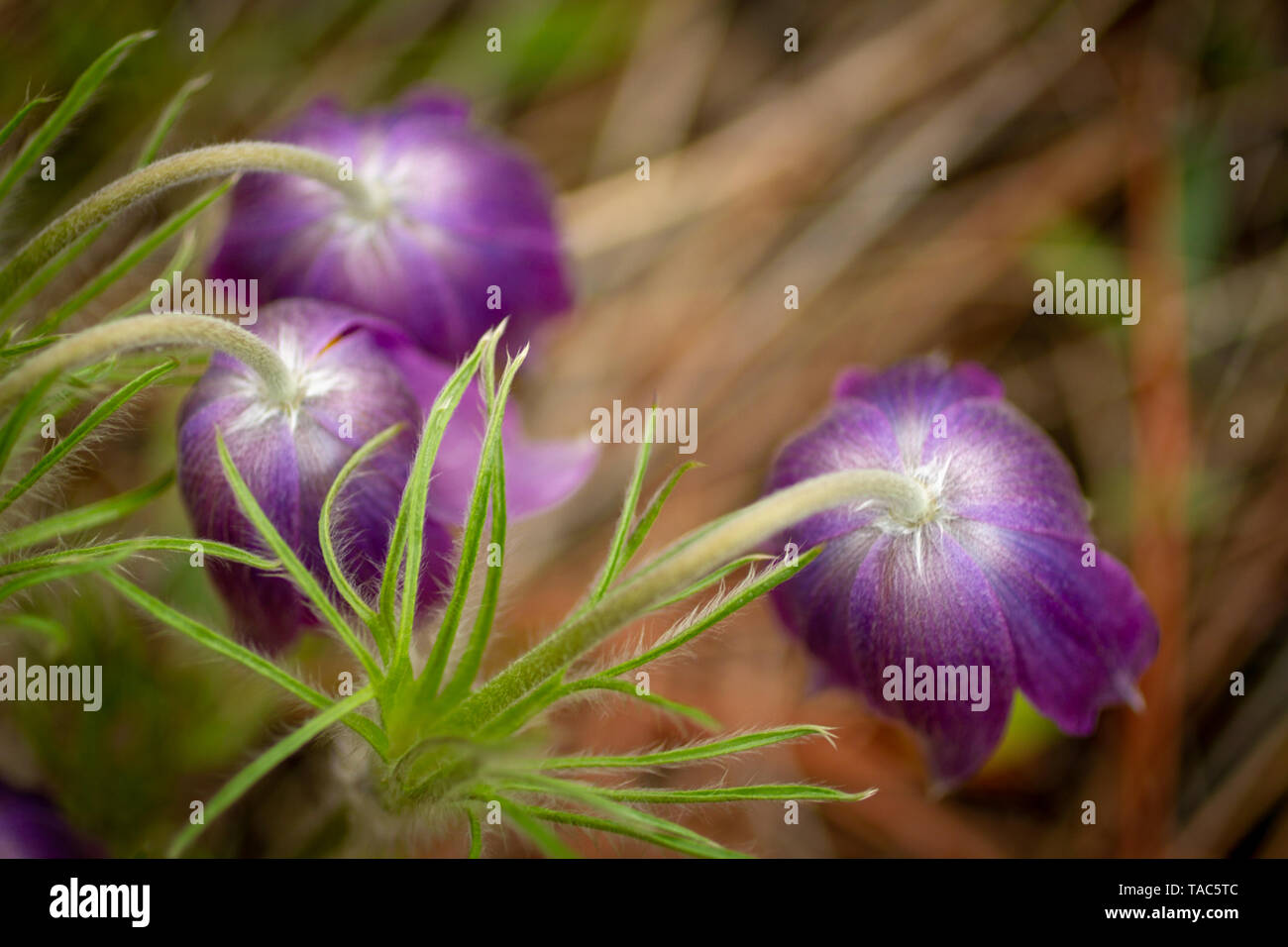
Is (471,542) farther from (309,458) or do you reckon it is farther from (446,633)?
(309,458)

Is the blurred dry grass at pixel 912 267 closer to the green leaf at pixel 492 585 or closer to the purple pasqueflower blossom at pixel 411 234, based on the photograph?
the purple pasqueflower blossom at pixel 411 234

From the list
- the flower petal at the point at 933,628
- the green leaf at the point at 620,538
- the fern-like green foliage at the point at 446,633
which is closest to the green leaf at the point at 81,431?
the fern-like green foliage at the point at 446,633

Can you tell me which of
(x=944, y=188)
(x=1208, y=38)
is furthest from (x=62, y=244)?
(x=1208, y=38)

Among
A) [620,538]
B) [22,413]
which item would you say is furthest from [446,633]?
[22,413]

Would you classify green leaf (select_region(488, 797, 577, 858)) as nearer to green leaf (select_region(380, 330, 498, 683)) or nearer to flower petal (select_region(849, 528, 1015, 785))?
green leaf (select_region(380, 330, 498, 683))

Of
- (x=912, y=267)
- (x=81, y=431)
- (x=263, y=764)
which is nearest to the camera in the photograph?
(x=263, y=764)

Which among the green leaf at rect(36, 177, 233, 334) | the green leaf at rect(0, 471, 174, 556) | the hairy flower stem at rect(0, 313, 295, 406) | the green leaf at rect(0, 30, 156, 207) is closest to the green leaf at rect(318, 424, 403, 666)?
the hairy flower stem at rect(0, 313, 295, 406)
